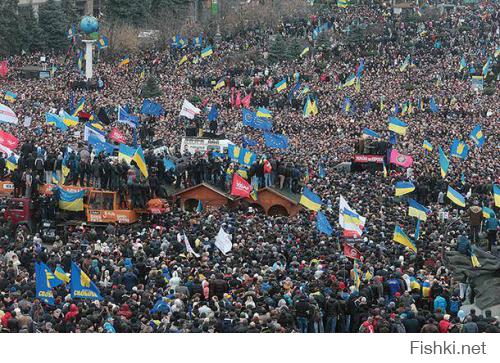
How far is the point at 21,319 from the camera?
1036 inches

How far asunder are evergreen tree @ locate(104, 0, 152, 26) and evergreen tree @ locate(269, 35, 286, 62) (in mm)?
13467

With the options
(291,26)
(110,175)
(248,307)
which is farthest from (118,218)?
(291,26)

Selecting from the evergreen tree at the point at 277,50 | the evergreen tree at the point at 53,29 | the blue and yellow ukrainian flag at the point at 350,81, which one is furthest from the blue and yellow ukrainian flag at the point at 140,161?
the evergreen tree at the point at 53,29

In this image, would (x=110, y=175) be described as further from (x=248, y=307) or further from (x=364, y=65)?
(x=364, y=65)

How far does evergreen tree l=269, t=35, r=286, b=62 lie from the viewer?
8412 cm

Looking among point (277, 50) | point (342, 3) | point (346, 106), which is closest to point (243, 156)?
point (346, 106)

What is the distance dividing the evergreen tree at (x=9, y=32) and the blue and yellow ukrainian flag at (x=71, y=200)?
146ft

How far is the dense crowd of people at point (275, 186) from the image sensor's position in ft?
93.4

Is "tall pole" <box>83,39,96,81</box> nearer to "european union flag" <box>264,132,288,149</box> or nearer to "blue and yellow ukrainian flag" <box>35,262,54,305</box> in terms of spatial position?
"european union flag" <box>264,132,288,149</box>

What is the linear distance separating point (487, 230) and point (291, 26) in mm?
53925

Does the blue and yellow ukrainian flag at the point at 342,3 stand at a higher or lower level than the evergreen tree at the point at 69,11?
higher

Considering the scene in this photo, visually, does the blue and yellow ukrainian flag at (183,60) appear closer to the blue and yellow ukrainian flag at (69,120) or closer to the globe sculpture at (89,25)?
the globe sculpture at (89,25)

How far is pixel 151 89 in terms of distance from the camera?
72125 mm

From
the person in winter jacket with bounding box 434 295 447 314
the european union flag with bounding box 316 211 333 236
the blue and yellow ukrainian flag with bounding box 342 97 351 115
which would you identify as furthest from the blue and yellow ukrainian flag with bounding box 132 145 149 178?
the blue and yellow ukrainian flag with bounding box 342 97 351 115
